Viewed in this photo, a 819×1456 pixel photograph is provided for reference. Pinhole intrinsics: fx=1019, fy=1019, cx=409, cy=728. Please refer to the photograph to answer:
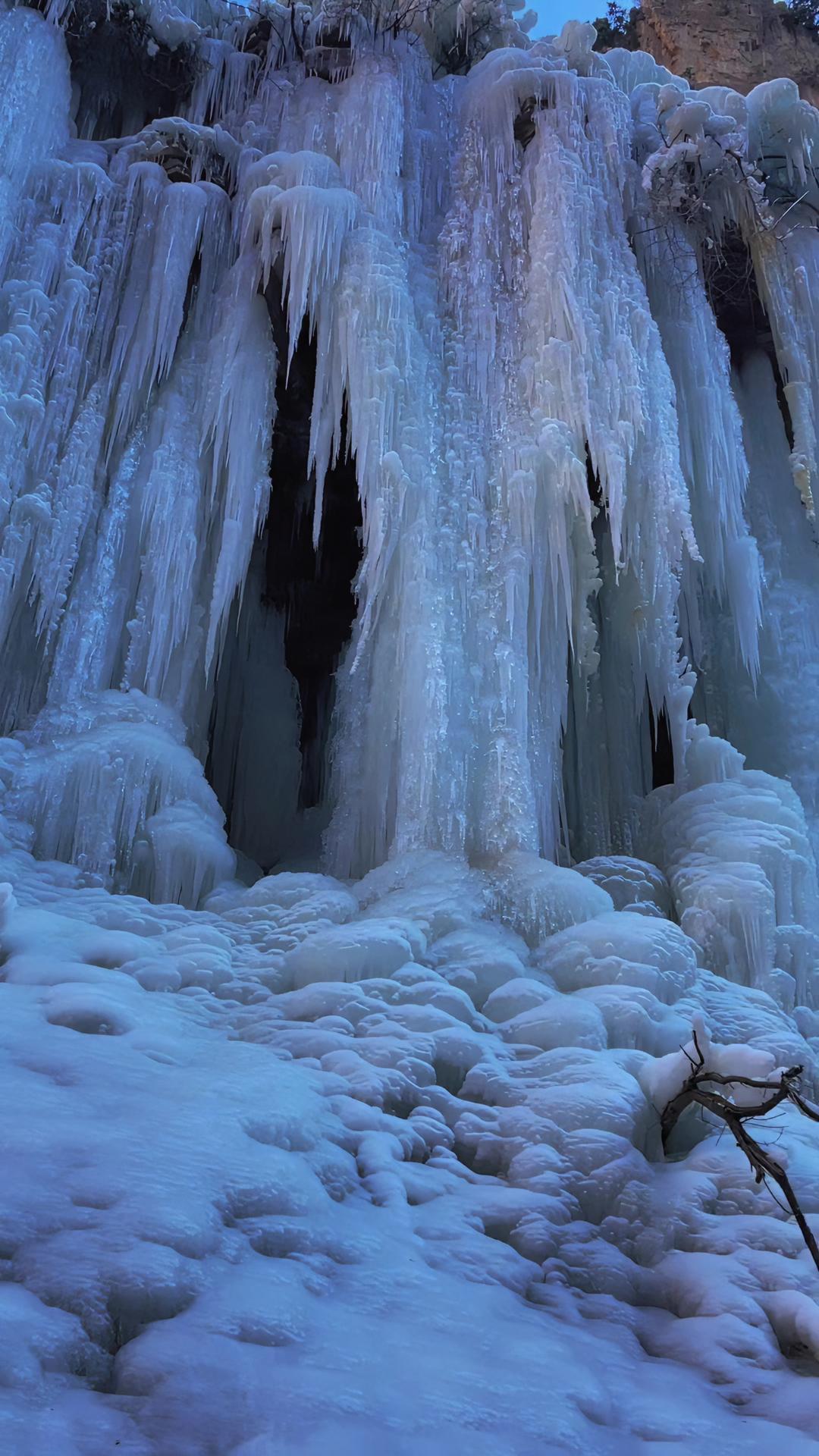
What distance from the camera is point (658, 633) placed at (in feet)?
22.8

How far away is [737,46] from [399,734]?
408 inches

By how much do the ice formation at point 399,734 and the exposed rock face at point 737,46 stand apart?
13.7 ft

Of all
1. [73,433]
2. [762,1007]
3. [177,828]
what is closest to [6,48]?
[73,433]

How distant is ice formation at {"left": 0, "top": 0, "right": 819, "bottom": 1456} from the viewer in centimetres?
233

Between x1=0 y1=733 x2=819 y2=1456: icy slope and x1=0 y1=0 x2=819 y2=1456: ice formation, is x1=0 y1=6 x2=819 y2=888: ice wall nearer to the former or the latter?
x1=0 y1=0 x2=819 y2=1456: ice formation

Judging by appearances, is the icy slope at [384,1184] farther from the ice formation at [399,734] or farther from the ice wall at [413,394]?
the ice wall at [413,394]

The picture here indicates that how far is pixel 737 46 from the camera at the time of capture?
38.2 ft

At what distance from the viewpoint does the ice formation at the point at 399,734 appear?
7.64 feet

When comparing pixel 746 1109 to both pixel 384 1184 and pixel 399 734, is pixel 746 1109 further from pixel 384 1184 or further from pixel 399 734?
pixel 399 734

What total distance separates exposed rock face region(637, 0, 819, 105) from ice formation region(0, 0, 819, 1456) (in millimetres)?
4164

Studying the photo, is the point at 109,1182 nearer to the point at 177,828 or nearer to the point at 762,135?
the point at 177,828

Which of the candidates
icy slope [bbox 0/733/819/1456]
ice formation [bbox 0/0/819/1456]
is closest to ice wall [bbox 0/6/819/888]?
ice formation [bbox 0/0/819/1456]

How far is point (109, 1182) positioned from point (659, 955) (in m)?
3.14

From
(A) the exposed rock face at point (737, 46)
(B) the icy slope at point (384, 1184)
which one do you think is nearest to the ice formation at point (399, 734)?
(B) the icy slope at point (384, 1184)
